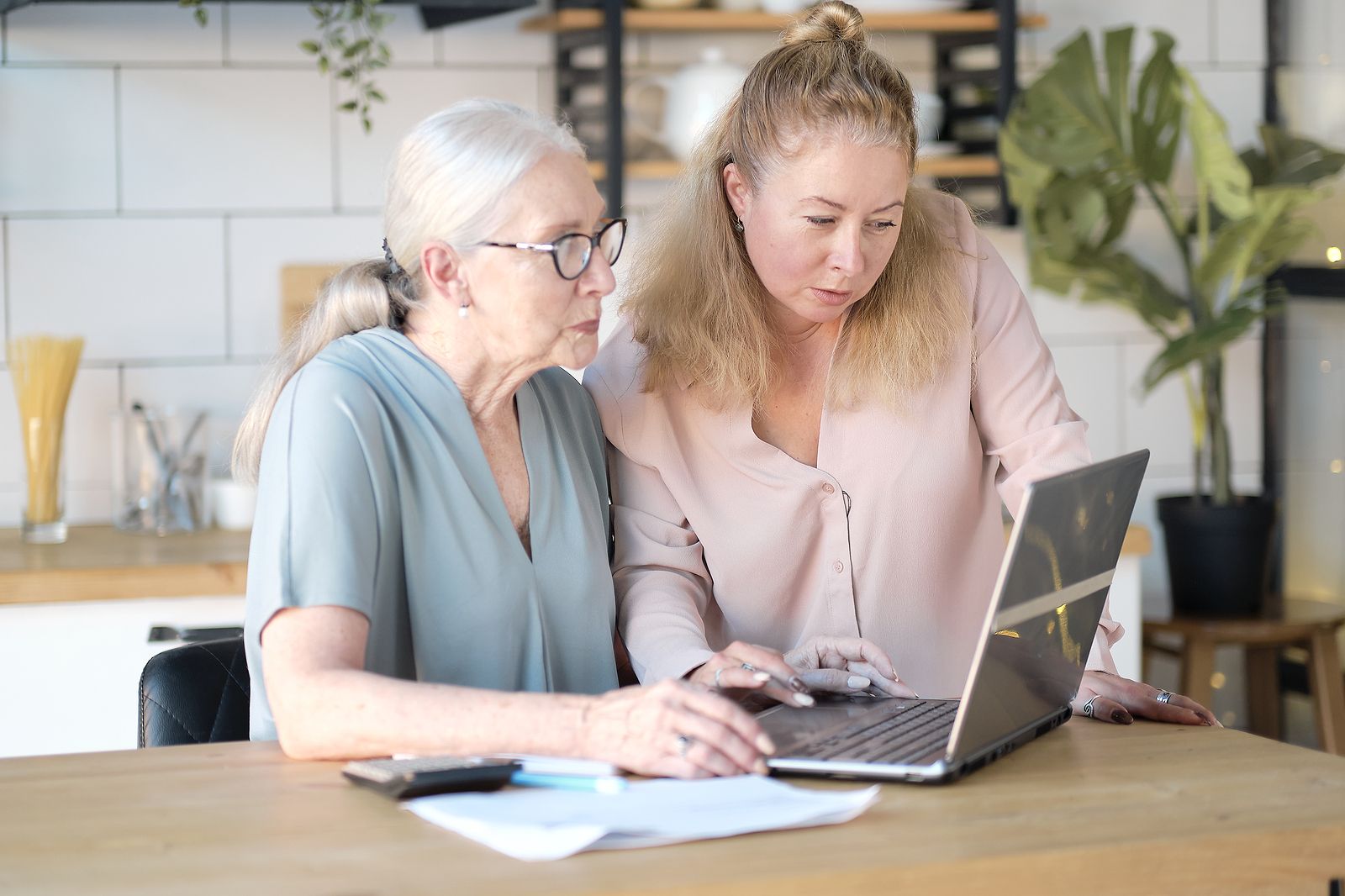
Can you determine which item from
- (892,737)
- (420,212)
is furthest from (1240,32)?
(892,737)

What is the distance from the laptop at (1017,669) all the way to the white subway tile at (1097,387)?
215 cm

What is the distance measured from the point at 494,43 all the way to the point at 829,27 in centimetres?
157

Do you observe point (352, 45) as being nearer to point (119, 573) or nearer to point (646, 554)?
point (119, 573)

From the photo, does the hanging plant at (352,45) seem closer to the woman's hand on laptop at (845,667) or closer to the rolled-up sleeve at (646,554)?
the rolled-up sleeve at (646,554)

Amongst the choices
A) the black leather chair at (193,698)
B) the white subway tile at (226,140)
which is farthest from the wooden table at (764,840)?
the white subway tile at (226,140)

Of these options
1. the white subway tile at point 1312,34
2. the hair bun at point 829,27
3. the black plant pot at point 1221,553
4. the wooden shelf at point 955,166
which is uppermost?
the white subway tile at point 1312,34

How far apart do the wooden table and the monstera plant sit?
2068 millimetres

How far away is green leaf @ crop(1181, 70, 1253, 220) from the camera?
3.20 m

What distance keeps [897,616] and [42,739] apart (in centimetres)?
157

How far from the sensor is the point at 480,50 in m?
3.14

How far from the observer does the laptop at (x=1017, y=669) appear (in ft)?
3.85

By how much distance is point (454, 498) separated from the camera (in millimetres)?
1490

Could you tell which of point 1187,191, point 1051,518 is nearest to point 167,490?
point 1051,518

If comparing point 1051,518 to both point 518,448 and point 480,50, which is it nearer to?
point 518,448
